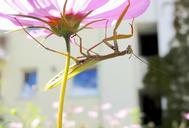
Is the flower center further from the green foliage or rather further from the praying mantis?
the green foliage

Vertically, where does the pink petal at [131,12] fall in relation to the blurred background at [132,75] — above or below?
below

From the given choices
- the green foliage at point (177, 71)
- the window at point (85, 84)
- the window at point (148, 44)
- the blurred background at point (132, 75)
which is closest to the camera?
the green foliage at point (177, 71)

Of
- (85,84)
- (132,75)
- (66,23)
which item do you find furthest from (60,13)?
(132,75)

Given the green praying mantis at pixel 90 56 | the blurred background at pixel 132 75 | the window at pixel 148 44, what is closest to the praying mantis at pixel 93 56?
the green praying mantis at pixel 90 56

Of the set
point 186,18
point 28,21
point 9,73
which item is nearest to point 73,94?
point 9,73

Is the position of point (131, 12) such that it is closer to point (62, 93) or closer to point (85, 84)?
point (62, 93)

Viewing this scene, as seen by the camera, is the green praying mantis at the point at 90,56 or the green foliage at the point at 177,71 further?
the green foliage at the point at 177,71

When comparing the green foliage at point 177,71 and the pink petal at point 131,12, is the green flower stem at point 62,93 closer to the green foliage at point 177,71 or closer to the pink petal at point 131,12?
the pink petal at point 131,12

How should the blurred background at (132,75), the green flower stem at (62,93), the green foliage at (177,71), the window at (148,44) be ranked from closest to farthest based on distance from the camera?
1. the green flower stem at (62,93)
2. the green foliage at (177,71)
3. the blurred background at (132,75)
4. the window at (148,44)
